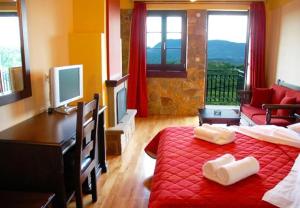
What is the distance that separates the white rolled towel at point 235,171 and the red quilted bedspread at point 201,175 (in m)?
0.03

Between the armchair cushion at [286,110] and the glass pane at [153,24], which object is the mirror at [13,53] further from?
the glass pane at [153,24]

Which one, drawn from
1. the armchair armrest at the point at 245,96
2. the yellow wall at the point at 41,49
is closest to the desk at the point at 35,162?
the yellow wall at the point at 41,49

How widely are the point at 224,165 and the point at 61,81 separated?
172cm

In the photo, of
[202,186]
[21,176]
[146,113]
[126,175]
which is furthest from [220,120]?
[21,176]

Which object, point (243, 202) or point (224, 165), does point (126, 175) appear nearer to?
point (224, 165)

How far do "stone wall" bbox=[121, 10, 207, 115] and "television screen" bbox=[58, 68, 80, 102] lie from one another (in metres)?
3.02

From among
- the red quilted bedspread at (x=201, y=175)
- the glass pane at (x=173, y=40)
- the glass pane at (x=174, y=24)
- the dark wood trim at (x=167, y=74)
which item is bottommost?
the red quilted bedspread at (x=201, y=175)

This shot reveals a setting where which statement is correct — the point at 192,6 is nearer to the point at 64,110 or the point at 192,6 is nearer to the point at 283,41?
the point at 283,41

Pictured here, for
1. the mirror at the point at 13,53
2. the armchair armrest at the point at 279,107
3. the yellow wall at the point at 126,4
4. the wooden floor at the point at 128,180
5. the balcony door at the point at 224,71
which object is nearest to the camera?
the mirror at the point at 13,53

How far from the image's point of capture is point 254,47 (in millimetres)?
5547

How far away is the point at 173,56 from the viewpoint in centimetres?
595

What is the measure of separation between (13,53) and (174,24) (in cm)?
407

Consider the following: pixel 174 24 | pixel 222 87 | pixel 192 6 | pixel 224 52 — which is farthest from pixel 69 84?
pixel 224 52

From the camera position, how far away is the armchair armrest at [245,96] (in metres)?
5.03
